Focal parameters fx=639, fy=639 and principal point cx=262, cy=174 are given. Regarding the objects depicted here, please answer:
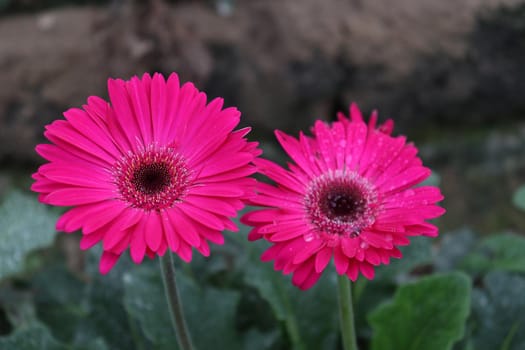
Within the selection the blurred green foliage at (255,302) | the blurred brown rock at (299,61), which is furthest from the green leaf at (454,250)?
the blurred brown rock at (299,61)

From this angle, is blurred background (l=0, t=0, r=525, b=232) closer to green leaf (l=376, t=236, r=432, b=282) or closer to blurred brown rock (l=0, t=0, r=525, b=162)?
blurred brown rock (l=0, t=0, r=525, b=162)

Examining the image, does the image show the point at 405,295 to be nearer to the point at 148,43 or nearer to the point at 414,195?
the point at 414,195

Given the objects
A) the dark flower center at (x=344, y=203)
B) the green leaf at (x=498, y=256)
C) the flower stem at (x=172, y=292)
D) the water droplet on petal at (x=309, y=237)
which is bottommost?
the flower stem at (x=172, y=292)

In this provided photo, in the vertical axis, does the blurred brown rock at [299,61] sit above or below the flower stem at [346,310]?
above

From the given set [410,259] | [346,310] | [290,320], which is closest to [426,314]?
[410,259]

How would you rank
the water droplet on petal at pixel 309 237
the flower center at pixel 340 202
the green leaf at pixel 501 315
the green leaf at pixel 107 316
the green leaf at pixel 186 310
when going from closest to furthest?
the water droplet on petal at pixel 309 237 < the flower center at pixel 340 202 < the green leaf at pixel 186 310 < the green leaf at pixel 501 315 < the green leaf at pixel 107 316

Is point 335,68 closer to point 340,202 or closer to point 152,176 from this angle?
point 340,202

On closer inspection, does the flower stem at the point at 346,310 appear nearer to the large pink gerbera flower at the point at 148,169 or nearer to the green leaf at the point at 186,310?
the large pink gerbera flower at the point at 148,169
